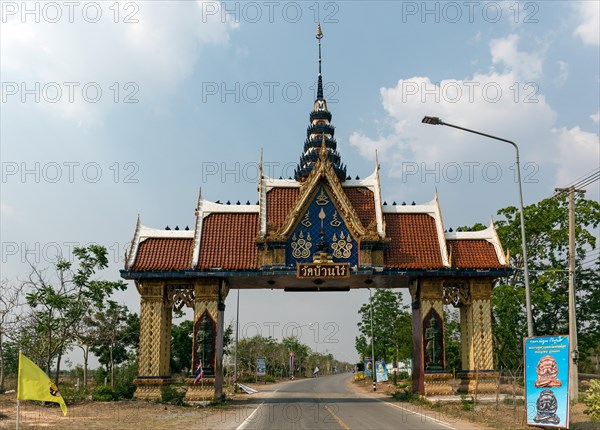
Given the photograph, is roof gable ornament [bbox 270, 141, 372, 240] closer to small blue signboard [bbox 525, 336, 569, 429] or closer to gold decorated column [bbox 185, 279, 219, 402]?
gold decorated column [bbox 185, 279, 219, 402]

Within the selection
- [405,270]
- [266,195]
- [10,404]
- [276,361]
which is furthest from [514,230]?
[276,361]

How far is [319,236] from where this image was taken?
30.0 m

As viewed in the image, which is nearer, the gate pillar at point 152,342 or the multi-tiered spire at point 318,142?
the gate pillar at point 152,342

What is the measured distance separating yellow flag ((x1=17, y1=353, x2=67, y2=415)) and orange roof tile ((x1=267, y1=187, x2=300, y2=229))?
17379 mm

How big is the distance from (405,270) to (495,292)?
50.6ft

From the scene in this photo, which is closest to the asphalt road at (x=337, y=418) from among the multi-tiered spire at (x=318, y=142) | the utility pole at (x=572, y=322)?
the utility pole at (x=572, y=322)

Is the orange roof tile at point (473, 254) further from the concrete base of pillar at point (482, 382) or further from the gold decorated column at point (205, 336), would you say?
the gold decorated column at point (205, 336)

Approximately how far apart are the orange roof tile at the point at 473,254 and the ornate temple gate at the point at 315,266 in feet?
0.18

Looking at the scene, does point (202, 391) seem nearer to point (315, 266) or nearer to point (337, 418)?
point (315, 266)

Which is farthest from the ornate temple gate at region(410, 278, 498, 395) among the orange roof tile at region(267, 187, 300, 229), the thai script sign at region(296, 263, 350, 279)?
the orange roof tile at region(267, 187, 300, 229)

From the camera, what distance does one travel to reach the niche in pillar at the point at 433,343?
96.3 feet

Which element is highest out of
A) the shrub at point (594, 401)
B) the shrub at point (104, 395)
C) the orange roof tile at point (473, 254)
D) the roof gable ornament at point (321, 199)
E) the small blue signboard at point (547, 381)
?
the roof gable ornament at point (321, 199)

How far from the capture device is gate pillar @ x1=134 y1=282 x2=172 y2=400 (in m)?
28.5

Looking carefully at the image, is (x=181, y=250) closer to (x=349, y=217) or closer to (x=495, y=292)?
(x=349, y=217)
